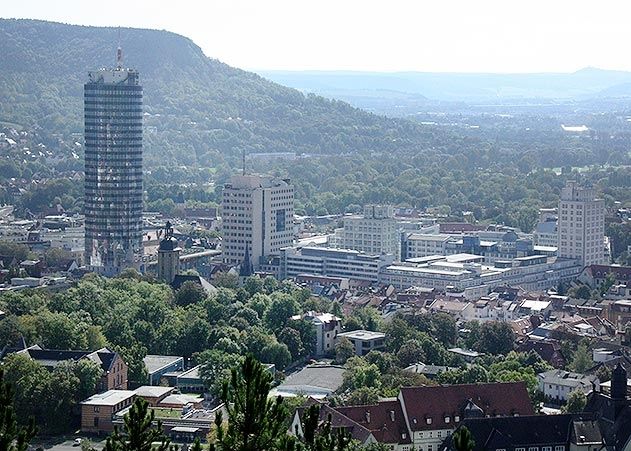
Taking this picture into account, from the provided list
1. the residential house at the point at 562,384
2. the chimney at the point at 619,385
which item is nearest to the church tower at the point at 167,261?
the residential house at the point at 562,384

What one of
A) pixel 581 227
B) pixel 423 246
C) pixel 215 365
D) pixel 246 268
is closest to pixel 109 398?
pixel 215 365

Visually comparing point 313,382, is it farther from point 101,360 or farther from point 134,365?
point 101,360

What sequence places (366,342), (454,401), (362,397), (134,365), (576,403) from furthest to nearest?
(366,342) < (134,365) < (576,403) < (362,397) < (454,401)

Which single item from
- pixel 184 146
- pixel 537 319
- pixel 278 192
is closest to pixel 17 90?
pixel 184 146

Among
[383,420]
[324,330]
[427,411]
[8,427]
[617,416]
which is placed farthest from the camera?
[324,330]

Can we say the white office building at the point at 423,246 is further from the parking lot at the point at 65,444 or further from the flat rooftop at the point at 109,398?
the parking lot at the point at 65,444

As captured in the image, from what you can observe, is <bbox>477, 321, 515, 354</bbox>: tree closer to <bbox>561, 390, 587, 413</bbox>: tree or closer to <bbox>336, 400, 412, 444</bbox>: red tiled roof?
<bbox>561, 390, 587, 413</bbox>: tree
